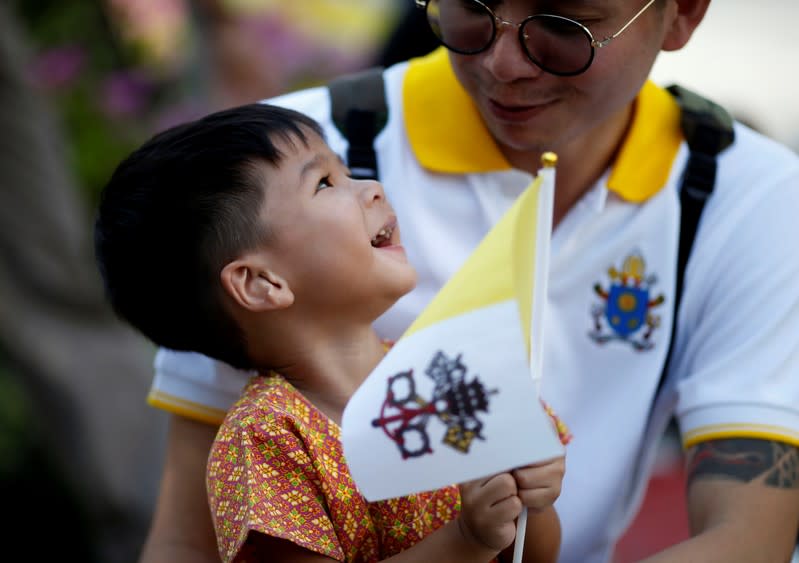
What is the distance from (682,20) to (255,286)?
103 centimetres

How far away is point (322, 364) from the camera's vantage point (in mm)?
1965

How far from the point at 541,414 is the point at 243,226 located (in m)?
0.66

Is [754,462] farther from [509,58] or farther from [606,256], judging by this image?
[509,58]

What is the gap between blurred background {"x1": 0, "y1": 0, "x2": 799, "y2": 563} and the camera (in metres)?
4.21

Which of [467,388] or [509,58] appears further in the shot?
[509,58]

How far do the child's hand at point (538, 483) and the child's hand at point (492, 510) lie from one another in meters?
0.02

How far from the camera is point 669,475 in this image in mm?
4285

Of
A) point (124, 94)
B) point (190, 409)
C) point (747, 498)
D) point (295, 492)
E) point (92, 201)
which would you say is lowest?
point (92, 201)

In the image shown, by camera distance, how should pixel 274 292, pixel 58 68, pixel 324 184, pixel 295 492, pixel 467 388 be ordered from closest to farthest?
pixel 467 388, pixel 295 492, pixel 274 292, pixel 324 184, pixel 58 68

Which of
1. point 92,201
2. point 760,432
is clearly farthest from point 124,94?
point 760,432

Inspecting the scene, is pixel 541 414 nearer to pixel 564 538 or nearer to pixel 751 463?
pixel 751 463

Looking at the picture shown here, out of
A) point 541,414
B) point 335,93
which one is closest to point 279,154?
point 335,93

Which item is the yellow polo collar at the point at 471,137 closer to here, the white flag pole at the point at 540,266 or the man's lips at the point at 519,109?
the man's lips at the point at 519,109

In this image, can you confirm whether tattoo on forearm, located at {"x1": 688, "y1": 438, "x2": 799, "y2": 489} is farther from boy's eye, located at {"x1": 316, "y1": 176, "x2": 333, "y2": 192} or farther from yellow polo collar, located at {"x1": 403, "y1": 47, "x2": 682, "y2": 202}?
boy's eye, located at {"x1": 316, "y1": 176, "x2": 333, "y2": 192}
